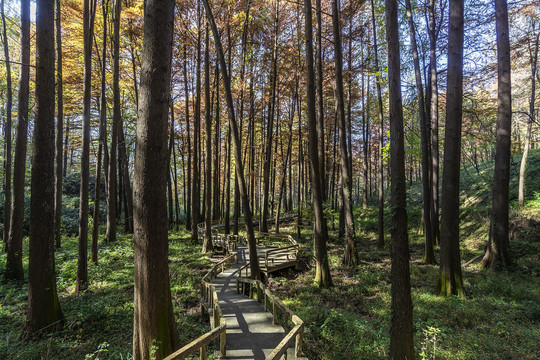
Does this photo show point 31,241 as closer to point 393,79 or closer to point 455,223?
point 393,79

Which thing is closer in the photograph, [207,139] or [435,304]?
[435,304]

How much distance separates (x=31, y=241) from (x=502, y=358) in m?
10.7

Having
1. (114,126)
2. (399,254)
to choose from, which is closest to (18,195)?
(114,126)

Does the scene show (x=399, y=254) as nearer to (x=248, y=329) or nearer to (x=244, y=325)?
(x=248, y=329)

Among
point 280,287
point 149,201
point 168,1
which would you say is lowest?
point 280,287

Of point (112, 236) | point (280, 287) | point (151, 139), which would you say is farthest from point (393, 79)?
point (112, 236)

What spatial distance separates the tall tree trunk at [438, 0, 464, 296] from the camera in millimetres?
7538

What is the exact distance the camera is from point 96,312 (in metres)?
7.09

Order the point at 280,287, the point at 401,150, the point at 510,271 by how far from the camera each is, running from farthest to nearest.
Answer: the point at 280,287 < the point at 510,271 < the point at 401,150

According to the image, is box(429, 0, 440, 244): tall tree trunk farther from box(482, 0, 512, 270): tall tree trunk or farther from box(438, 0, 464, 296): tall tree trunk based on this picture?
box(438, 0, 464, 296): tall tree trunk

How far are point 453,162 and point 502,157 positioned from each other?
3.18m

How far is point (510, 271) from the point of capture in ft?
28.4

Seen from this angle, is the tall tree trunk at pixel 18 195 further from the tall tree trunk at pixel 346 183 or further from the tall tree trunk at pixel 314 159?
the tall tree trunk at pixel 346 183

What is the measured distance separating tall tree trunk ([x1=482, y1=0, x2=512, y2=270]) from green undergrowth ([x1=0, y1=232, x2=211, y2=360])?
10803 millimetres
